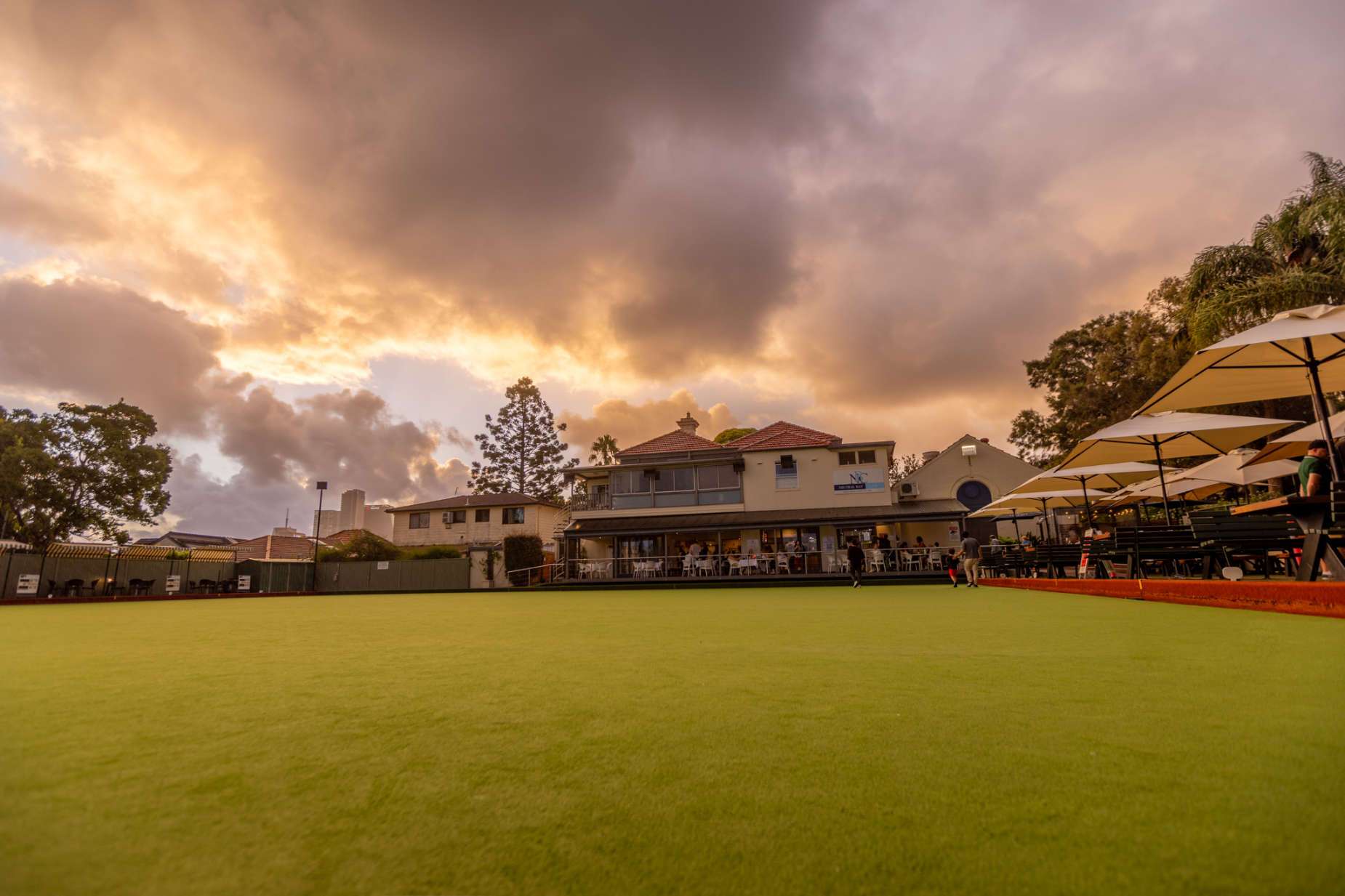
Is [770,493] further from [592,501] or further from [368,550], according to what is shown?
[368,550]

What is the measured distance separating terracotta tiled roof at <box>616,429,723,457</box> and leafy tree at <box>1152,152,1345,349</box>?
61.7 ft

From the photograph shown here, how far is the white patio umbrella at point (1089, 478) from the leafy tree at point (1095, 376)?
10.5 meters

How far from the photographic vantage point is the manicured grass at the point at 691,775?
3.86 ft

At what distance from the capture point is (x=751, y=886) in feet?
3.69

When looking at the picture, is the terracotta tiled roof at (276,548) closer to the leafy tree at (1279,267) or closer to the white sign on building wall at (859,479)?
the white sign on building wall at (859,479)

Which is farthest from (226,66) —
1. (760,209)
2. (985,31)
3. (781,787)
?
(781,787)

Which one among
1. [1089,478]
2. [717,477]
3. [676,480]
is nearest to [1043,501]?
[1089,478]

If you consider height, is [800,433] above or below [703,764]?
above

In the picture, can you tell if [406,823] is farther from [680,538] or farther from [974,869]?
[680,538]

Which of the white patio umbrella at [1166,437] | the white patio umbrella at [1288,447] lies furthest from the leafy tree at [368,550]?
the white patio umbrella at [1288,447]

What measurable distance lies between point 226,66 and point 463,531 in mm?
32112

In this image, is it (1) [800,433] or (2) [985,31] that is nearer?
(2) [985,31]

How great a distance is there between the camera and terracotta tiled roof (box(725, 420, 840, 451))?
94.6 feet

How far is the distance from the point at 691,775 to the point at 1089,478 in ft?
56.9
